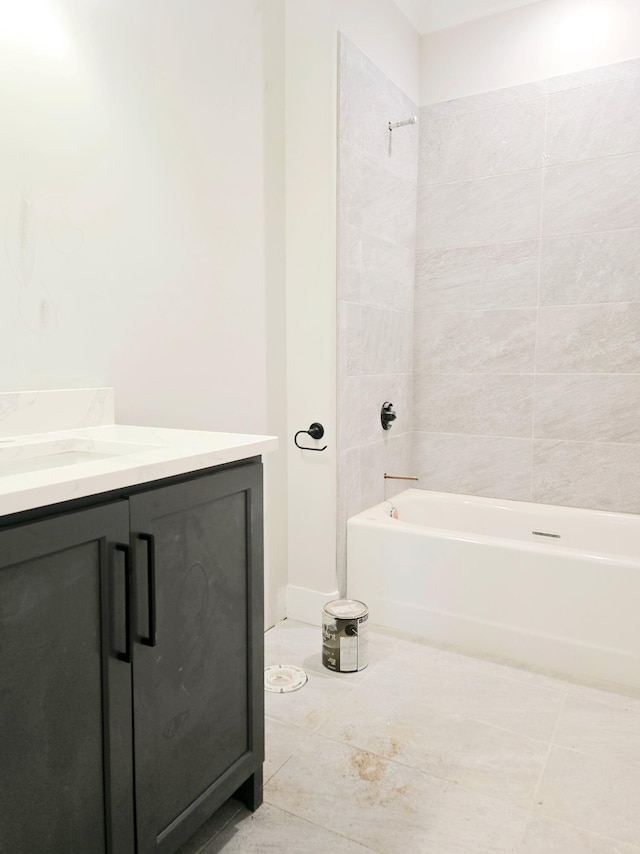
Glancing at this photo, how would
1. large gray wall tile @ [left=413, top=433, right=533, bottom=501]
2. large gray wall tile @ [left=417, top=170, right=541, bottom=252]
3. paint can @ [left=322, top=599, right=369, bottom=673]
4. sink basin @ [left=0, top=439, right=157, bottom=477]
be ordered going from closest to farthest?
sink basin @ [left=0, top=439, right=157, bottom=477], paint can @ [left=322, top=599, right=369, bottom=673], large gray wall tile @ [left=417, top=170, right=541, bottom=252], large gray wall tile @ [left=413, top=433, right=533, bottom=501]

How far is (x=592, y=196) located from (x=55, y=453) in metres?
2.44

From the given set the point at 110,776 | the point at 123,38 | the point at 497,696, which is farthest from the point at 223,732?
the point at 123,38

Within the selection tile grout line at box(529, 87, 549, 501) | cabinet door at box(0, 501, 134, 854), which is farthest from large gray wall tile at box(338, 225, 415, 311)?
cabinet door at box(0, 501, 134, 854)

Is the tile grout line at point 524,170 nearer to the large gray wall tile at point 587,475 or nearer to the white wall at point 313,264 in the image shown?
the white wall at point 313,264

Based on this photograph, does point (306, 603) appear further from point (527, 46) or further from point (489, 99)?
point (527, 46)

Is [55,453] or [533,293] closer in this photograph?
[55,453]

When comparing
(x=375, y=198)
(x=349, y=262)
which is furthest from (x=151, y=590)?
(x=375, y=198)

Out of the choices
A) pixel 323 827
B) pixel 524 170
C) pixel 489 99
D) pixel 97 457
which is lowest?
pixel 323 827

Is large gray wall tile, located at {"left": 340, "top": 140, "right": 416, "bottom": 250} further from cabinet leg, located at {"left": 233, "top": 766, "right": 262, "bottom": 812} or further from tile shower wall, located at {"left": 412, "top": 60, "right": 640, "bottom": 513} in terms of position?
cabinet leg, located at {"left": 233, "top": 766, "right": 262, "bottom": 812}

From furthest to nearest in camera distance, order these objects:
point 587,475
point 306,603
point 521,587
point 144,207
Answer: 1. point 587,475
2. point 306,603
3. point 521,587
4. point 144,207

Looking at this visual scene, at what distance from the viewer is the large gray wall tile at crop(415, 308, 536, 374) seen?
2.92 meters

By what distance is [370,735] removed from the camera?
181 cm

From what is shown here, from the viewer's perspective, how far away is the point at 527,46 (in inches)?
110

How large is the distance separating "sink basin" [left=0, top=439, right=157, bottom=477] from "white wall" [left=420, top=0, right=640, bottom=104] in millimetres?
2502
